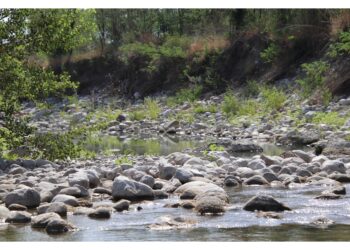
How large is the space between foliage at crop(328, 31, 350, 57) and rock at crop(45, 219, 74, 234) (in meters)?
13.9

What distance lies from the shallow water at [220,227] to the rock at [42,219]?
3.0 inches

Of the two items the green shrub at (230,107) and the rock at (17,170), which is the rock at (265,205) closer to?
the rock at (17,170)

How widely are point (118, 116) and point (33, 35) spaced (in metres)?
13.6

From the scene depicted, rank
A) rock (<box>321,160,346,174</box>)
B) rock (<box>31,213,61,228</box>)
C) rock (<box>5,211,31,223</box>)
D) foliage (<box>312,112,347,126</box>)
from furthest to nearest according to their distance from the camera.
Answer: foliage (<box>312,112,347,126</box>)
rock (<box>321,160,346,174</box>)
rock (<box>5,211,31,223</box>)
rock (<box>31,213,61,228</box>)

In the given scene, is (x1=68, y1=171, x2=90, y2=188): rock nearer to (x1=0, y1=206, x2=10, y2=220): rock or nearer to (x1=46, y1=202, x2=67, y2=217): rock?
(x1=46, y1=202, x2=67, y2=217): rock

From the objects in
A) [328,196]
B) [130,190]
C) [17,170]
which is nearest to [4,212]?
[130,190]

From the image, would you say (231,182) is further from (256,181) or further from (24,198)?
(24,198)

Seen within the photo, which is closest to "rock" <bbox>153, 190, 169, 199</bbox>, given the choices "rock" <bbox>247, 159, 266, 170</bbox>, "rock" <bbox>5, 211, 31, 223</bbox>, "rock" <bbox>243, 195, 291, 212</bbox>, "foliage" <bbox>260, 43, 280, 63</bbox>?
"rock" <bbox>243, 195, 291, 212</bbox>

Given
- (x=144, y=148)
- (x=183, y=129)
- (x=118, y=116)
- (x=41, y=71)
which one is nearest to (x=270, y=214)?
(x=41, y=71)

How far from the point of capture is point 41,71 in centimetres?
881

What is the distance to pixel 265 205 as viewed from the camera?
6.17 metres

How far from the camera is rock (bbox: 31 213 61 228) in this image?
5.49 metres

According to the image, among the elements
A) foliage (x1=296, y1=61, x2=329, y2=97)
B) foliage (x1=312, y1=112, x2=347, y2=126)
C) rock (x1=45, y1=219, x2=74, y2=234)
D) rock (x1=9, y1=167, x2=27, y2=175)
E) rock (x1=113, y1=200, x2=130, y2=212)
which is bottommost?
foliage (x1=312, y1=112, x2=347, y2=126)

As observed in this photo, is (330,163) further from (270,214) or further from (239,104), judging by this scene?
(239,104)
